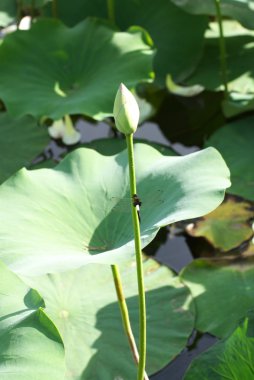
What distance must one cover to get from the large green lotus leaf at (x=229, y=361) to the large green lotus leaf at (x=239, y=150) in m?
0.90

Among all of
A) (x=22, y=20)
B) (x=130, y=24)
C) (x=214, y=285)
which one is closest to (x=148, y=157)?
(x=214, y=285)

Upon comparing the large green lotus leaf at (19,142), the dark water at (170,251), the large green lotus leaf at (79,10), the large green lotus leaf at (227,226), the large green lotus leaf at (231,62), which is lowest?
the dark water at (170,251)

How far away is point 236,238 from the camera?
256cm

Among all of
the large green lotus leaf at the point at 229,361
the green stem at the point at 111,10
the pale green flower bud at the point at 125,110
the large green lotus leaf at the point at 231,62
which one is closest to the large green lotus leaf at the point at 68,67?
the green stem at the point at 111,10

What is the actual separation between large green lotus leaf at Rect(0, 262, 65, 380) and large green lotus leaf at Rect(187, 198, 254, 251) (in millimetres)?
999

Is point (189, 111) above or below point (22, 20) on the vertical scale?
below

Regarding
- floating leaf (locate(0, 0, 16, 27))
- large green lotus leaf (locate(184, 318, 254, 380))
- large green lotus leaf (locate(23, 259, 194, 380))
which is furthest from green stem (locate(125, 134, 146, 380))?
floating leaf (locate(0, 0, 16, 27))

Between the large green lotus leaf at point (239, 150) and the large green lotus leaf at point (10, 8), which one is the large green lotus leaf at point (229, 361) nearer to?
the large green lotus leaf at point (239, 150)

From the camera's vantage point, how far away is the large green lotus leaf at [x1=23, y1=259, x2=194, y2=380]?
2.08 metres

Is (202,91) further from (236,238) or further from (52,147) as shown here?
(236,238)

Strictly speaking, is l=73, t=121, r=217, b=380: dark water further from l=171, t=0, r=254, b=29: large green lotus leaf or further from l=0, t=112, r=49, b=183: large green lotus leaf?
l=171, t=0, r=254, b=29: large green lotus leaf

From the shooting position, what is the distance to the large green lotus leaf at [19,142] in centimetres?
289

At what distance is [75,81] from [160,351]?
116 cm

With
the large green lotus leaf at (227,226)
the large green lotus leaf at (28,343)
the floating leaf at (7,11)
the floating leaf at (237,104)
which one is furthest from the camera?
the floating leaf at (7,11)
